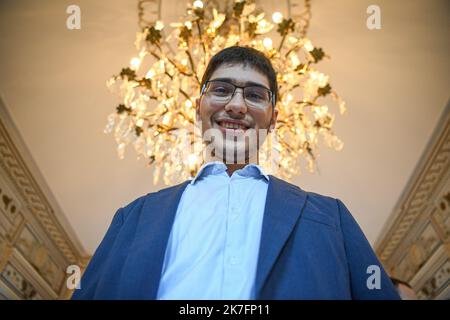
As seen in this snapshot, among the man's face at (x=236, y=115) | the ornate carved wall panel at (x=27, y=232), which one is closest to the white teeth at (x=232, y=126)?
the man's face at (x=236, y=115)

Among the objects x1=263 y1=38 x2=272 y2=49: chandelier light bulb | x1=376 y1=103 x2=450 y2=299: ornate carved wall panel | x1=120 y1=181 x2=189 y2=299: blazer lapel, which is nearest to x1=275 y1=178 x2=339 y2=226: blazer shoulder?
x1=120 y1=181 x2=189 y2=299: blazer lapel

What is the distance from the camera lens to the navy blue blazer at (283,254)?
44.5 inches

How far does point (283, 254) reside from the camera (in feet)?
3.91

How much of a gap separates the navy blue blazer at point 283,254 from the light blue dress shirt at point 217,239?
0.13 ft

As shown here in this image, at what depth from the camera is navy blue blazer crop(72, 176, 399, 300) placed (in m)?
1.13

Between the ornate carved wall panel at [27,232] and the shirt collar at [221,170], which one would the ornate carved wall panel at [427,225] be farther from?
the ornate carved wall panel at [27,232]

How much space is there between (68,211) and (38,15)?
3587mm

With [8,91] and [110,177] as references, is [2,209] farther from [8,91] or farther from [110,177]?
[8,91]

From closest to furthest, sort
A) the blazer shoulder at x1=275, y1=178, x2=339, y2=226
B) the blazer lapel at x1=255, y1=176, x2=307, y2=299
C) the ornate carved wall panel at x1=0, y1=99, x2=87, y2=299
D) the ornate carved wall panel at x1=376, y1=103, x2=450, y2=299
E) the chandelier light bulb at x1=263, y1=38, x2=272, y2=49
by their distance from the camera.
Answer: the blazer lapel at x1=255, y1=176, x2=307, y2=299
the blazer shoulder at x1=275, y1=178, x2=339, y2=226
the chandelier light bulb at x1=263, y1=38, x2=272, y2=49
the ornate carved wall panel at x1=376, y1=103, x2=450, y2=299
the ornate carved wall panel at x1=0, y1=99, x2=87, y2=299

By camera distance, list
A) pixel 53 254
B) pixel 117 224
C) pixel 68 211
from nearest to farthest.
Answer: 1. pixel 117 224
2. pixel 68 211
3. pixel 53 254

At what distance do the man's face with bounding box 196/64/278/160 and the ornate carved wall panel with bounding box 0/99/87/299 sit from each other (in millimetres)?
4393

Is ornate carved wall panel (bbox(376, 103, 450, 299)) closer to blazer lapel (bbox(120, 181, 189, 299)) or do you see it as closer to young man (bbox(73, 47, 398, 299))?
young man (bbox(73, 47, 398, 299))
